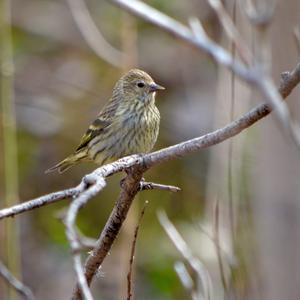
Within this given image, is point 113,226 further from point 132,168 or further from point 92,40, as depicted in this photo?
point 92,40

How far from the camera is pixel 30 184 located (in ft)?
24.4

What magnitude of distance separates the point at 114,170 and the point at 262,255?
11.6 feet

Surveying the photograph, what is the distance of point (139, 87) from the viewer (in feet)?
15.7

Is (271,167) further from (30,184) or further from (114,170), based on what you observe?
(114,170)

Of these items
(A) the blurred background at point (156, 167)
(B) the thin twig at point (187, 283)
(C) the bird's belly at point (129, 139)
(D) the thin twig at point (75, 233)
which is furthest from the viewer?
(A) the blurred background at point (156, 167)

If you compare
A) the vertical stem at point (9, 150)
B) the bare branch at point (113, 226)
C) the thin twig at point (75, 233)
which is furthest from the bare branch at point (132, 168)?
the vertical stem at point (9, 150)

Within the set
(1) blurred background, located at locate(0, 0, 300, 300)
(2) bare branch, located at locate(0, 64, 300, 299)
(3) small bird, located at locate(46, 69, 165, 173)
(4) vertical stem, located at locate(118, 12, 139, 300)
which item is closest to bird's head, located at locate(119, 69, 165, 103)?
(3) small bird, located at locate(46, 69, 165, 173)

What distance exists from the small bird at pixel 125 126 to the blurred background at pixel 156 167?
1.11 ft

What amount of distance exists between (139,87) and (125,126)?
32 cm

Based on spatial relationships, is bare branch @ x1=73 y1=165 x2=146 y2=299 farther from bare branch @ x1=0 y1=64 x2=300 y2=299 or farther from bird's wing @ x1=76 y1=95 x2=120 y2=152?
bird's wing @ x1=76 y1=95 x2=120 y2=152

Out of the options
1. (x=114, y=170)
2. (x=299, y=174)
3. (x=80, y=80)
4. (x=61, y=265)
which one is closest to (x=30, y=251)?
(x=61, y=265)

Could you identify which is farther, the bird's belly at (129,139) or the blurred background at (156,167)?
the blurred background at (156,167)

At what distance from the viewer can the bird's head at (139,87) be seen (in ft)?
15.5

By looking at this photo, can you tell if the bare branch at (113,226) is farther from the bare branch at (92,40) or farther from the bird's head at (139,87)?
the bare branch at (92,40)
